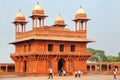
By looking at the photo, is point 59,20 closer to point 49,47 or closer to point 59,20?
point 59,20

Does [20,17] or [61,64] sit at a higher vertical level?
[20,17]

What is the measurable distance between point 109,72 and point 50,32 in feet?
40.1

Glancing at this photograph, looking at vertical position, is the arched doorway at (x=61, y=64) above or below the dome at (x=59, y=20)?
below

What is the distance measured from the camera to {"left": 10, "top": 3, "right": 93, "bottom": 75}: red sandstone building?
5122cm

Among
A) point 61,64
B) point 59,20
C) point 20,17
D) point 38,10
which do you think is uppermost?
point 38,10

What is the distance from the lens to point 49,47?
52.6m

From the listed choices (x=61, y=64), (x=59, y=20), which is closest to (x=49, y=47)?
(x=61, y=64)

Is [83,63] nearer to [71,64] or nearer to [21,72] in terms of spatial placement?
[71,64]

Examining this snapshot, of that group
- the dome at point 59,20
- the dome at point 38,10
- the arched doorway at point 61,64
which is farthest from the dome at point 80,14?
the arched doorway at point 61,64

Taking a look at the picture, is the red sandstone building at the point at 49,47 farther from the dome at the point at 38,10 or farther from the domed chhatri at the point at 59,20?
the domed chhatri at the point at 59,20

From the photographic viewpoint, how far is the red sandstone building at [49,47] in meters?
51.2

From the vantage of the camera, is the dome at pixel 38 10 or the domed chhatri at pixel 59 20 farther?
the domed chhatri at pixel 59 20

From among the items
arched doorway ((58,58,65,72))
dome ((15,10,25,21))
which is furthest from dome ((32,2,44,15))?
arched doorway ((58,58,65,72))

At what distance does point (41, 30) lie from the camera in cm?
5150
